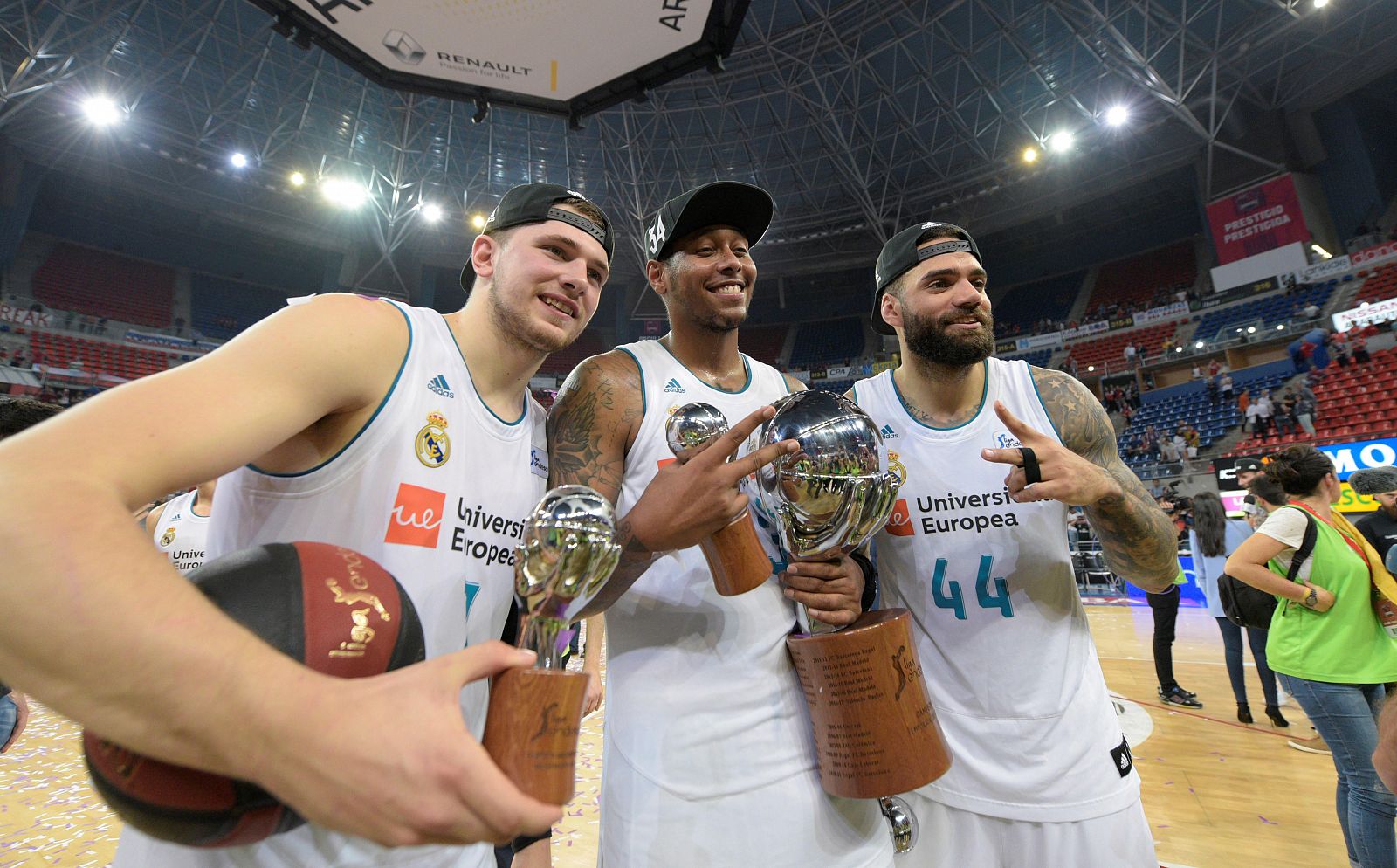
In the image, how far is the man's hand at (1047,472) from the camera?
1.39 meters

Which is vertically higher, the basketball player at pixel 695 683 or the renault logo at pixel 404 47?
the renault logo at pixel 404 47

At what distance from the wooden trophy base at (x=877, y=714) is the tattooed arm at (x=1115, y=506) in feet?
2.54

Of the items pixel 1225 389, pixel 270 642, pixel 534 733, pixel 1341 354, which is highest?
pixel 1341 354

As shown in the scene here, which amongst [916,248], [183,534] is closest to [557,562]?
[916,248]

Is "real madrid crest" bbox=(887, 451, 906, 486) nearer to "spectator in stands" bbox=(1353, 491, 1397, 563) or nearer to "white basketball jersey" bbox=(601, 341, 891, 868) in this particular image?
"white basketball jersey" bbox=(601, 341, 891, 868)

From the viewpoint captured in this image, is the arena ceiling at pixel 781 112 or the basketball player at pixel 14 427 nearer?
the basketball player at pixel 14 427

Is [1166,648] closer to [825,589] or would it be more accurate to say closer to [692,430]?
[825,589]

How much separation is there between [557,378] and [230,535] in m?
22.9

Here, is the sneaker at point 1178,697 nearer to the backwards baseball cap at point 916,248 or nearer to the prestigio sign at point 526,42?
the backwards baseball cap at point 916,248

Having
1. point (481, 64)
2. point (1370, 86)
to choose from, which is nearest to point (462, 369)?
point (481, 64)

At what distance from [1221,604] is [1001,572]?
184 inches

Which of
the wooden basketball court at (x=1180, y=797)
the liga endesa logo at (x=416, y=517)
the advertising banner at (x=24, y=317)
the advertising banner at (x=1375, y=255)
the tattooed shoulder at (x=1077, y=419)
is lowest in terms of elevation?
the wooden basketball court at (x=1180, y=797)

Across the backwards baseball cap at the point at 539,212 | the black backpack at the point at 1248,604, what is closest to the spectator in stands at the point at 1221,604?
the black backpack at the point at 1248,604

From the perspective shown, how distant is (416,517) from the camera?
1268 mm
